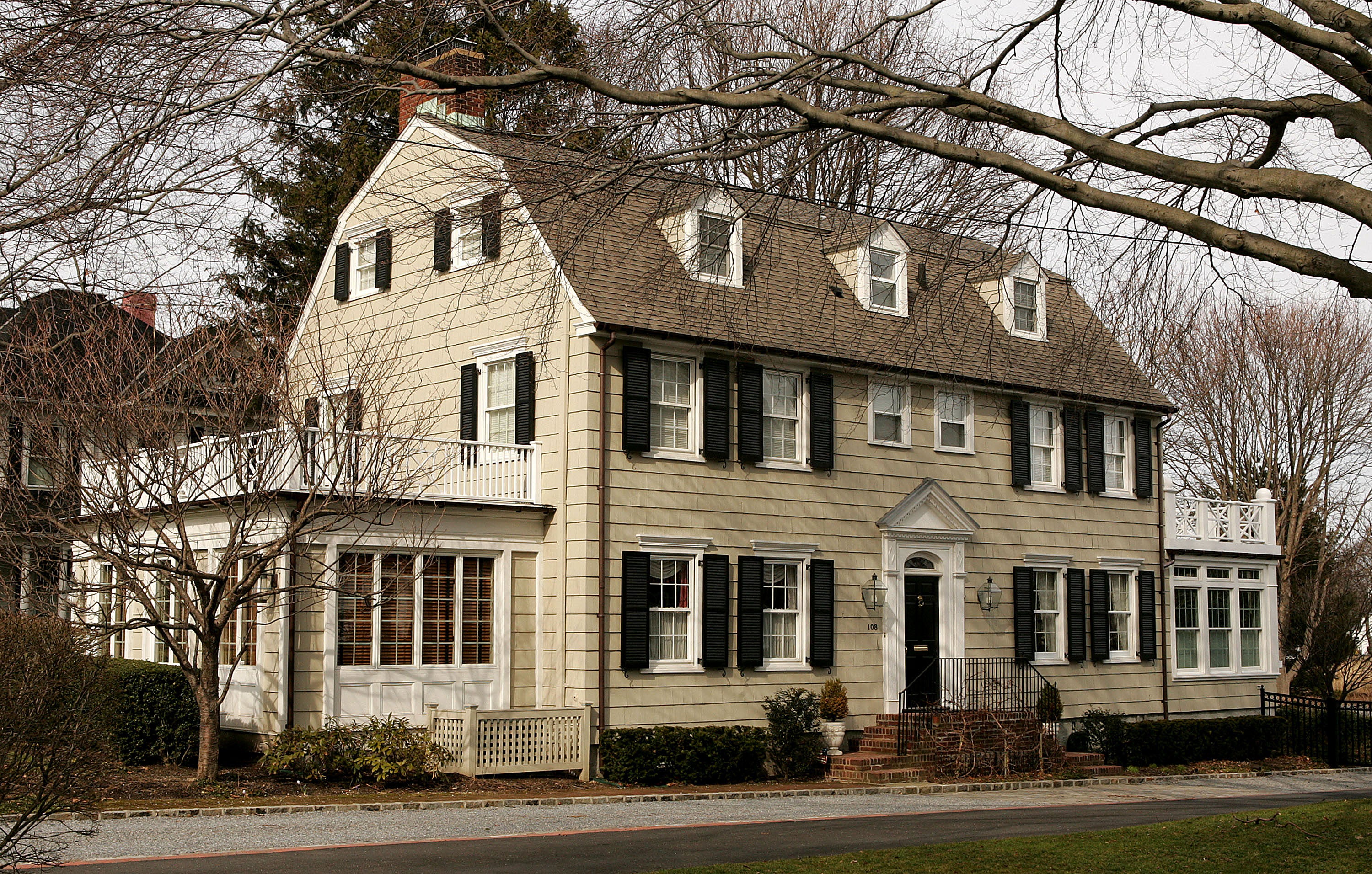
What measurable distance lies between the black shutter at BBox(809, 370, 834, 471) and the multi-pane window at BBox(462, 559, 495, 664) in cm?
554

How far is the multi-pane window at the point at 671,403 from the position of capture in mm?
20344

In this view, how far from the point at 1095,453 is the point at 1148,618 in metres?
3.40

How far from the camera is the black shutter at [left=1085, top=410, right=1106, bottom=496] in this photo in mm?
26672

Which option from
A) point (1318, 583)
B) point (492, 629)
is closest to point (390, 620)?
point (492, 629)

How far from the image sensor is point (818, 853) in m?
12.5

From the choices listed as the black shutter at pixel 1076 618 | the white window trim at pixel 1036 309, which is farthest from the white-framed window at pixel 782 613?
the white window trim at pixel 1036 309

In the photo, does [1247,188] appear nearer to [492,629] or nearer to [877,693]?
[492,629]

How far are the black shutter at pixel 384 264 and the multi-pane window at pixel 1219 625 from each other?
17764 millimetres

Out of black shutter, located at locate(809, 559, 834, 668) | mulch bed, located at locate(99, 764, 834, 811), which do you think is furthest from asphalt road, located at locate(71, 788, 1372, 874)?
black shutter, located at locate(809, 559, 834, 668)

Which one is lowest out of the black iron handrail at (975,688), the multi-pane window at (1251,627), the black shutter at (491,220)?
the black iron handrail at (975,688)

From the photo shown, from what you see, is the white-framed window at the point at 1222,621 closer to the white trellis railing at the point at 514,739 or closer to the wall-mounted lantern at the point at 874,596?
the wall-mounted lantern at the point at 874,596

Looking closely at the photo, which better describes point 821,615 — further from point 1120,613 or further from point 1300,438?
point 1300,438

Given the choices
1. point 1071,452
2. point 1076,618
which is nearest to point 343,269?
point 1071,452

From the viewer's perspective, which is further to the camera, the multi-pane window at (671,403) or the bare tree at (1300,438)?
the bare tree at (1300,438)
